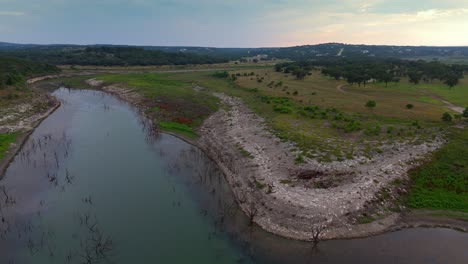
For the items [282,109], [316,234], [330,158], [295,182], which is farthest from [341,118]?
[316,234]

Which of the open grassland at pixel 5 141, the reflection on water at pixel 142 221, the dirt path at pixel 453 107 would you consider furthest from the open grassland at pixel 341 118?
the open grassland at pixel 5 141

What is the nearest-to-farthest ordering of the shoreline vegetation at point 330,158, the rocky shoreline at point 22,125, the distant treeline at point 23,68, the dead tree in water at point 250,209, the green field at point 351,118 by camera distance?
1. the dead tree in water at point 250,209
2. the shoreline vegetation at point 330,158
3. the green field at point 351,118
4. the rocky shoreline at point 22,125
5. the distant treeline at point 23,68

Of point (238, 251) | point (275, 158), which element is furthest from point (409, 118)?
point (238, 251)

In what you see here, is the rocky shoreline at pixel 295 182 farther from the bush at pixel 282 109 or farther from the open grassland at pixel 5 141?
the open grassland at pixel 5 141

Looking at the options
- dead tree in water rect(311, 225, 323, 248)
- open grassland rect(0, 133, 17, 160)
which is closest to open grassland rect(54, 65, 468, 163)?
dead tree in water rect(311, 225, 323, 248)

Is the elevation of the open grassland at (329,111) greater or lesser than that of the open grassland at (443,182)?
greater

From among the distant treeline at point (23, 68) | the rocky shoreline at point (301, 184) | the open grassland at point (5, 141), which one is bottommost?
the rocky shoreline at point (301, 184)

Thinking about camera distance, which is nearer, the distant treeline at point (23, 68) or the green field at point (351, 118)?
the green field at point (351, 118)
